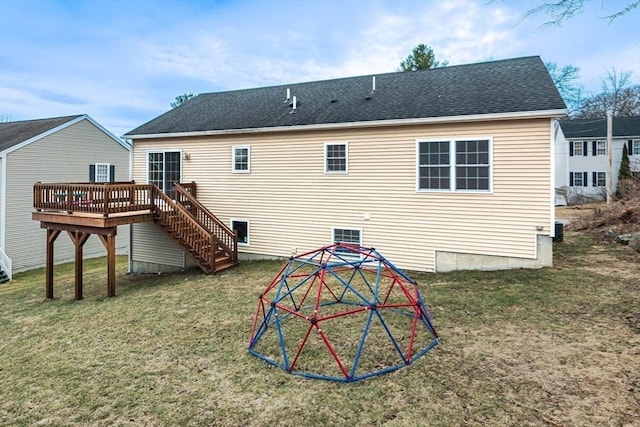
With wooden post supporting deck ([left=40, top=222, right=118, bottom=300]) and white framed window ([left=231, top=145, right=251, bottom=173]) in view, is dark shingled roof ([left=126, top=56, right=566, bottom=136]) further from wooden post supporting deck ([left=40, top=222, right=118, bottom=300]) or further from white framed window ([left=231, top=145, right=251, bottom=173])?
wooden post supporting deck ([left=40, top=222, right=118, bottom=300])

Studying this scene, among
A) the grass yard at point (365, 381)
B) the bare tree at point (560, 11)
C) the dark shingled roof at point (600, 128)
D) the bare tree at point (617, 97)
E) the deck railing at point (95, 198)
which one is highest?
the bare tree at point (617, 97)

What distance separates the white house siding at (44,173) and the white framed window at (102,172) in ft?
0.78

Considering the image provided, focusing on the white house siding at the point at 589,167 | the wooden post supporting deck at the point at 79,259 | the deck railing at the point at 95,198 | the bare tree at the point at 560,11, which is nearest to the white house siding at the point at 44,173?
the deck railing at the point at 95,198

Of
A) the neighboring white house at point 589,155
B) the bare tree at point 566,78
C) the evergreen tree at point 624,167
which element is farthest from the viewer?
the bare tree at point 566,78

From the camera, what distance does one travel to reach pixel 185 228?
37.8 ft

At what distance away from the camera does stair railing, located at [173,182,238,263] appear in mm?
12422

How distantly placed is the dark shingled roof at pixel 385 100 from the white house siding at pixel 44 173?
7.22 m

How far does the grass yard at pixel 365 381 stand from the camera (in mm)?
4316

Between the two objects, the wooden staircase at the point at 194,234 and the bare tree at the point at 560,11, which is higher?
the bare tree at the point at 560,11

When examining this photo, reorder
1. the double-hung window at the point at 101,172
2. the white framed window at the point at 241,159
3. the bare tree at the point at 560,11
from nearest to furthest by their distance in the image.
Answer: the bare tree at the point at 560,11, the white framed window at the point at 241,159, the double-hung window at the point at 101,172

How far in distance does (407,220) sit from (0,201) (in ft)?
57.5

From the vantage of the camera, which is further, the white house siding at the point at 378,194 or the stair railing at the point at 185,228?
the stair railing at the point at 185,228

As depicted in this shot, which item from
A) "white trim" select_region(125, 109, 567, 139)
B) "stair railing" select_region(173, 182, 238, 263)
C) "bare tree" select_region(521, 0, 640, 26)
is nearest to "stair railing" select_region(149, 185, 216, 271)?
"stair railing" select_region(173, 182, 238, 263)

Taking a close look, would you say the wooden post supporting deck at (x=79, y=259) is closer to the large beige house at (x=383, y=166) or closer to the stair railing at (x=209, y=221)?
the stair railing at (x=209, y=221)
